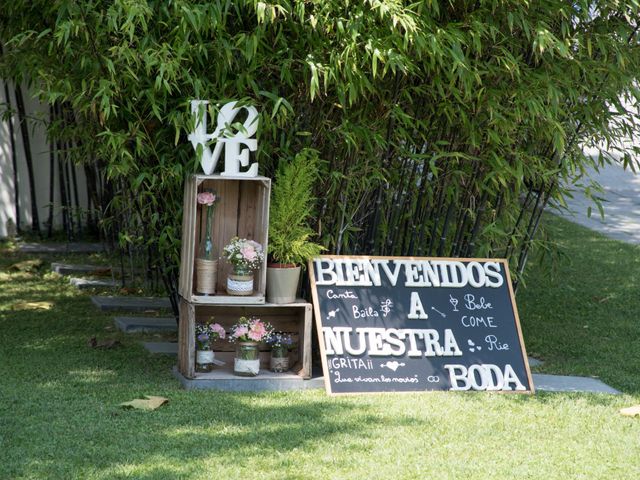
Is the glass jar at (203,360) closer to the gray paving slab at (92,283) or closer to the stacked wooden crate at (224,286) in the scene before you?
the stacked wooden crate at (224,286)

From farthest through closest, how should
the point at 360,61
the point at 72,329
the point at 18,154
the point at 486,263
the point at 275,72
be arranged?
1. the point at 18,154
2. the point at 72,329
3. the point at 486,263
4. the point at 275,72
5. the point at 360,61

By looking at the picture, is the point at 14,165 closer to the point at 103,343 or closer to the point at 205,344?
the point at 103,343

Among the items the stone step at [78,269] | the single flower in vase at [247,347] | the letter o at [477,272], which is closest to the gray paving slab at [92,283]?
the stone step at [78,269]

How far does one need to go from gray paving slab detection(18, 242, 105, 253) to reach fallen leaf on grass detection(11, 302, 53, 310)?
1.71 m

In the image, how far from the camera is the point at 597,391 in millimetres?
4320

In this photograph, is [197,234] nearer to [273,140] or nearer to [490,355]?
[273,140]

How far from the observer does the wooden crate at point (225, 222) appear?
161 inches

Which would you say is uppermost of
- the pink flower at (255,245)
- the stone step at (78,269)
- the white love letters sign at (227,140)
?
the white love letters sign at (227,140)

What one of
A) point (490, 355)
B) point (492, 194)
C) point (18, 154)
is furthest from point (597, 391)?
point (18, 154)

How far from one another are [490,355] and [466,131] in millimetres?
1015

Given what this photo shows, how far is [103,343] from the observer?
192 inches

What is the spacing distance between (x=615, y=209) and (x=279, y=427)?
7.75m

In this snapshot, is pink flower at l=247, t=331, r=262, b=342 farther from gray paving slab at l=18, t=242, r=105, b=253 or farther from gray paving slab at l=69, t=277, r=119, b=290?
gray paving slab at l=18, t=242, r=105, b=253

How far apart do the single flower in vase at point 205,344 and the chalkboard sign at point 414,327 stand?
0.45 m
